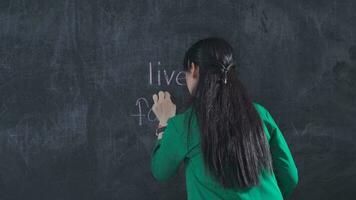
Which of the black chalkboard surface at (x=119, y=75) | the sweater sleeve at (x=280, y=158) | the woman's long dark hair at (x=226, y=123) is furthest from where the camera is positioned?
the black chalkboard surface at (x=119, y=75)

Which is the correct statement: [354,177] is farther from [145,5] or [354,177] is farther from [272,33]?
[145,5]

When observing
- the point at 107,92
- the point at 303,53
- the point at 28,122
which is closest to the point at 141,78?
the point at 107,92

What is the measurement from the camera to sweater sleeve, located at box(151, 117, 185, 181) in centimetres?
Result: 189

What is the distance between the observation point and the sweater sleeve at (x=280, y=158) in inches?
77.0

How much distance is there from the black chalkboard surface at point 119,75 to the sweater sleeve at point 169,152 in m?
1.26

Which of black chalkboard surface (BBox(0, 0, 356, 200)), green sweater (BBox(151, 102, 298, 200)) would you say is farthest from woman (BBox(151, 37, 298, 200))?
black chalkboard surface (BBox(0, 0, 356, 200))

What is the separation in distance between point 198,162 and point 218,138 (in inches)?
4.4

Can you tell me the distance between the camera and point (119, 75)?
3.17m

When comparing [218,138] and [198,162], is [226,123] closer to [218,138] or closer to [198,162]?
[218,138]

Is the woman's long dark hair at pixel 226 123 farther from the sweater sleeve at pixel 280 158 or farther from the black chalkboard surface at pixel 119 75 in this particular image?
the black chalkboard surface at pixel 119 75

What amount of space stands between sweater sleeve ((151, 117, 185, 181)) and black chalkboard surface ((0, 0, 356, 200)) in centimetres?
126

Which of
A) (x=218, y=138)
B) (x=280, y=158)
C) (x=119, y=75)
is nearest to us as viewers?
(x=218, y=138)

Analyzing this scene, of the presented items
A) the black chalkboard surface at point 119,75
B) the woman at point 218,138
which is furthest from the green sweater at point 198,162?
the black chalkboard surface at point 119,75

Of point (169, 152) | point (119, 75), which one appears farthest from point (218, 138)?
point (119, 75)
